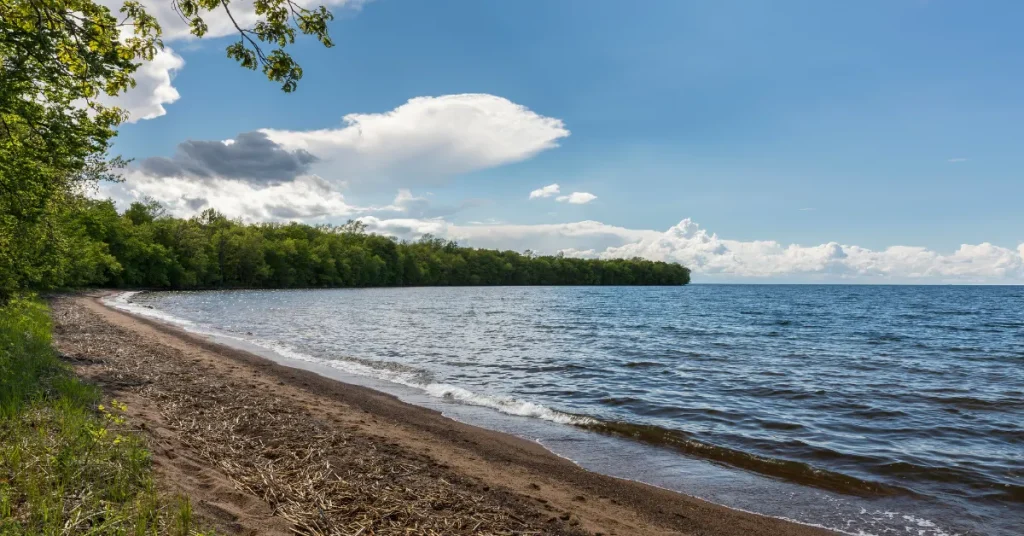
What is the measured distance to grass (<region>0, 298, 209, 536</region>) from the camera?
14.8 feet

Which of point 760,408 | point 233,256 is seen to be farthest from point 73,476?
point 233,256

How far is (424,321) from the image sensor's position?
42.5 meters

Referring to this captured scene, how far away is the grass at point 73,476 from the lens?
14.8 ft

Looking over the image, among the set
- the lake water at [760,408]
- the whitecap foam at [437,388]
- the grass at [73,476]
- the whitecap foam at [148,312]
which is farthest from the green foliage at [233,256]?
the grass at [73,476]

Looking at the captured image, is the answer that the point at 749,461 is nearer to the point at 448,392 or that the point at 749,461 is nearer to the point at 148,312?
the point at 448,392

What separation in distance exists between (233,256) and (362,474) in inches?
4683

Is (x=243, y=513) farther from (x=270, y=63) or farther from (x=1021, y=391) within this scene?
(x=1021, y=391)

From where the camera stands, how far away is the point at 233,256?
368ft

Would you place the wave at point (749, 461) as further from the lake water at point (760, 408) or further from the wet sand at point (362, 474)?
the wet sand at point (362, 474)

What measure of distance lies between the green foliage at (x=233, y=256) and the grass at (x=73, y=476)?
3940 cm

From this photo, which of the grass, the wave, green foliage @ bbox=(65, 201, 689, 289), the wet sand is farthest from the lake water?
green foliage @ bbox=(65, 201, 689, 289)

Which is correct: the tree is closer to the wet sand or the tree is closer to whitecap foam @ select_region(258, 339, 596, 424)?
the wet sand

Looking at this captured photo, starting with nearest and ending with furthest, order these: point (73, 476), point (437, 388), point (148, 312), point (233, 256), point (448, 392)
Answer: point (73, 476), point (448, 392), point (437, 388), point (148, 312), point (233, 256)

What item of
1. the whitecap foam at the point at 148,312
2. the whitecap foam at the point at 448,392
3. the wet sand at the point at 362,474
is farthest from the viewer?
the whitecap foam at the point at 148,312
